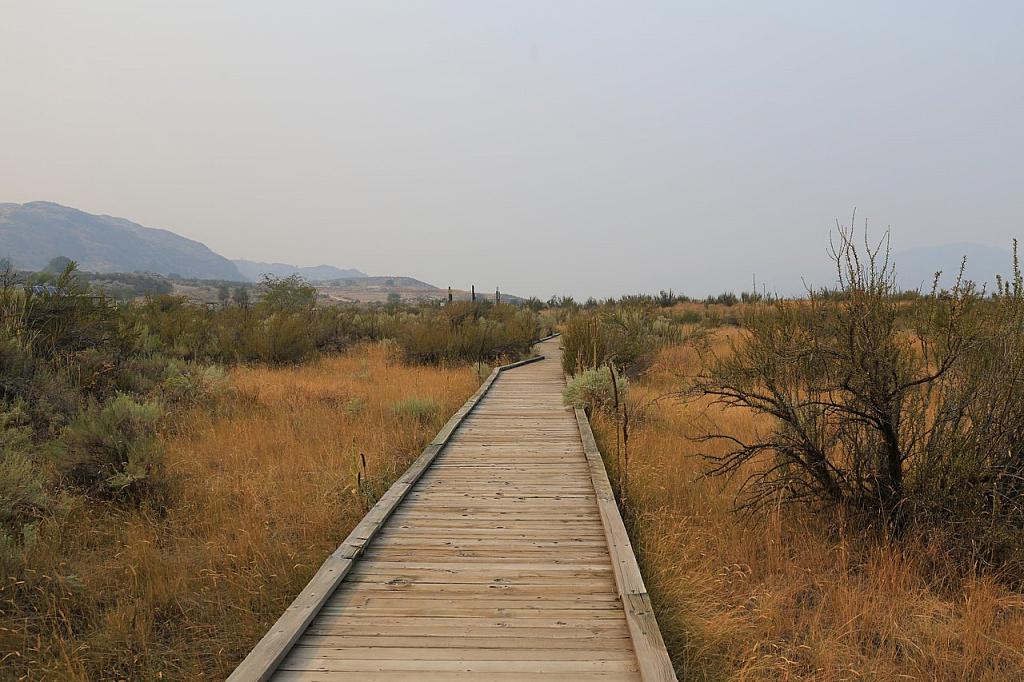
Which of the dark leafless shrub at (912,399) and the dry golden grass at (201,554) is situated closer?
the dry golden grass at (201,554)

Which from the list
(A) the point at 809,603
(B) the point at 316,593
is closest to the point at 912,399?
(A) the point at 809,603

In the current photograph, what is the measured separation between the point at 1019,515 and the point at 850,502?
41.1 inches

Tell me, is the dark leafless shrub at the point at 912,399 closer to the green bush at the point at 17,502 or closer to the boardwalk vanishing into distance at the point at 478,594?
the boardwalk vanishing into distance at the point at 478,594

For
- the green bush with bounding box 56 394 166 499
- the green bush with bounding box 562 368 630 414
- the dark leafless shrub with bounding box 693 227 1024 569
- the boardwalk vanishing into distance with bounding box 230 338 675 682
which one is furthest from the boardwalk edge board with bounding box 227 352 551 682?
the green bush with bounding box 562 368 630 414

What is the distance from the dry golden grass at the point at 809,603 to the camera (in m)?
3.18

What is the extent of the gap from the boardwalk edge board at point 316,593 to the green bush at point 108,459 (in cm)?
225

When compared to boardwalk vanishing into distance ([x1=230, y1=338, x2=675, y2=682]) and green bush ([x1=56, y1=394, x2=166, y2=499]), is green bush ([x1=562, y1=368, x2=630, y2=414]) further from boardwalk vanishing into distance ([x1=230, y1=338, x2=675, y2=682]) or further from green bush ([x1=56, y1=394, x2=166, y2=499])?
green bush ([x1=56, y1=394, x2=166, y2=499])

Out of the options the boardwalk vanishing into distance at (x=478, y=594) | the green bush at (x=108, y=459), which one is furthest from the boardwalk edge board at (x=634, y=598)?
the green bush at (x=108, y=459)

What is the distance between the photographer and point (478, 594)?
3402 millimetres

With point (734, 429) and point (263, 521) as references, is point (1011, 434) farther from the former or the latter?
point (263, 521)

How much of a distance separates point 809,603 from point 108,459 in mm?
6232

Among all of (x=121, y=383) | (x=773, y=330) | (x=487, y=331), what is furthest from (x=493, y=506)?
(x=487, y=331)

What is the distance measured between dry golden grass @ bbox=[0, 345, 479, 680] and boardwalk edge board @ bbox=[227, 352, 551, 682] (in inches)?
12.1

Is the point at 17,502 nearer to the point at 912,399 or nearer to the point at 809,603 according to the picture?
the point at 809,603
